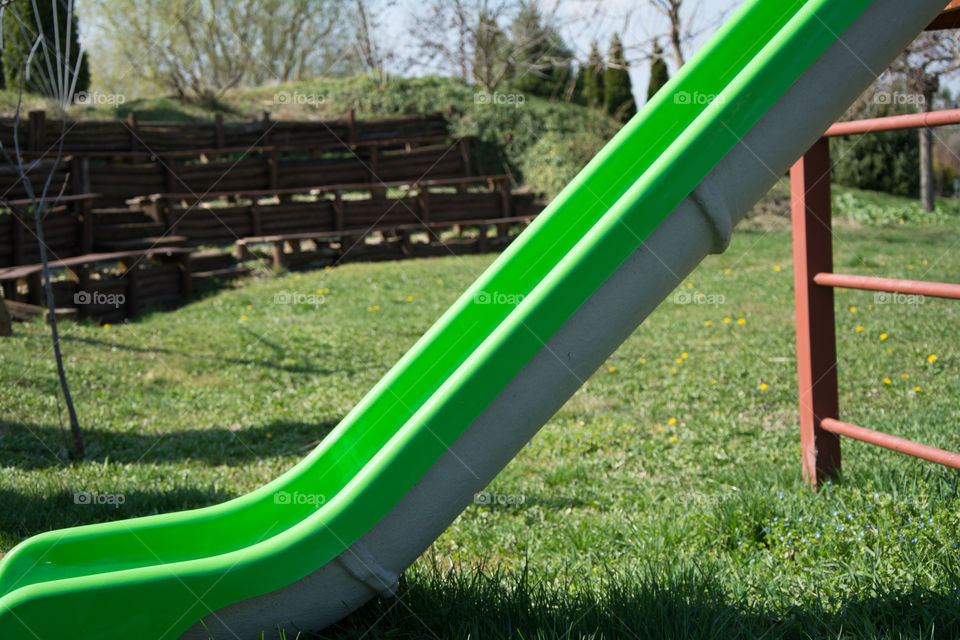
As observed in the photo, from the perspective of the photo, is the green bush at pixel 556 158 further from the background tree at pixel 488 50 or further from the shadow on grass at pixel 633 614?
the shadow on grass at pixel 633 614

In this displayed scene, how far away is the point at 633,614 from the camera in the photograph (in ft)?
6.77

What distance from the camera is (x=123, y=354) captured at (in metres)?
6.59

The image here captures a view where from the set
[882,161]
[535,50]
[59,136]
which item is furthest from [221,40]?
[882,161]

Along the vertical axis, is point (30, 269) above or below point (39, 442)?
above

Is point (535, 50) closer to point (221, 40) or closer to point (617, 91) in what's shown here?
point (617, 91)

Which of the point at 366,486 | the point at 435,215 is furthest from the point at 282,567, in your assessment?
the point at 435,215

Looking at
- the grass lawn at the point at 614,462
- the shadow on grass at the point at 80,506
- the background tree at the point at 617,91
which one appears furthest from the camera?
the background tree at the point at 617,91

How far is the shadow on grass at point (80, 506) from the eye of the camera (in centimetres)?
303

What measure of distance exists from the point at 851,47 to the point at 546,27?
1889 cm

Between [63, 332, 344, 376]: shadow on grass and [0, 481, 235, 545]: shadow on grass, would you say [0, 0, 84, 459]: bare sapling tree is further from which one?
[0, 481, 235, 545]: shadow on grass

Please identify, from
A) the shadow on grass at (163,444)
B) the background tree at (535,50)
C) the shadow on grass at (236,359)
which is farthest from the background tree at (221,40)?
the shadow on grass at (163,444)

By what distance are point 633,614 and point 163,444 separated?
3380mm

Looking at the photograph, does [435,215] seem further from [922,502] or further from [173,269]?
[922,502]

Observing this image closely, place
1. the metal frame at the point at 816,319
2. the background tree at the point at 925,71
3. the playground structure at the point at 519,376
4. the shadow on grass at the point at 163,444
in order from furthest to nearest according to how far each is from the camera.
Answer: the background tree at the point at 925,71, the shadow on grass at the point at 163,444, the metal frame at the point at 816,319, the playground structure at the point at 519,376
